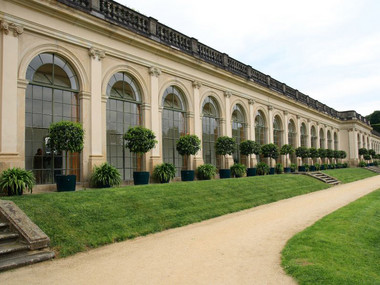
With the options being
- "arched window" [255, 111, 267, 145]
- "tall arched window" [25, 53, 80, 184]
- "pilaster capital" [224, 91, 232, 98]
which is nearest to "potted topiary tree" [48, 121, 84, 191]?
"tall arched window" [25, 53, 80, 184]

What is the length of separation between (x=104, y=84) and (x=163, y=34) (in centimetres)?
502

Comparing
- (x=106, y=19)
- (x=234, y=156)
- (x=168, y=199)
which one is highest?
(x=106, y=19)

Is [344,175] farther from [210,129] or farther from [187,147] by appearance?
[187,147]

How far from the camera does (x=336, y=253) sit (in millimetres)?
6199

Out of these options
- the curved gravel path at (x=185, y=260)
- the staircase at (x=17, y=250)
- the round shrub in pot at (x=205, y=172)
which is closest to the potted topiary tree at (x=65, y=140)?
the staircase at (x=17, y=250)

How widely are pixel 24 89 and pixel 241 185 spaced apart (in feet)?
32.8

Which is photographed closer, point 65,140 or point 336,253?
point 336,253

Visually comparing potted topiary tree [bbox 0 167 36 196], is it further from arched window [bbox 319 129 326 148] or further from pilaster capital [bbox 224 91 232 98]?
arched window [bbox 319 129 326 148]

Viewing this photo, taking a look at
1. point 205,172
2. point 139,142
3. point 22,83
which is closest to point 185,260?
point 139,142

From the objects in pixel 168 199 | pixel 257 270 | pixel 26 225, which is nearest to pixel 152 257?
pixel 257 270

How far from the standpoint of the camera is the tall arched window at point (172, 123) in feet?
57.1

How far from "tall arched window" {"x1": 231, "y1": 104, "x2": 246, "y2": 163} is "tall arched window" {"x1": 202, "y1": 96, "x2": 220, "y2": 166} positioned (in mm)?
2367

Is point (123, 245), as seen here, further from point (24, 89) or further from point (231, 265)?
point (24, 89)

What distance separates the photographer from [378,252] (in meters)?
6.98
